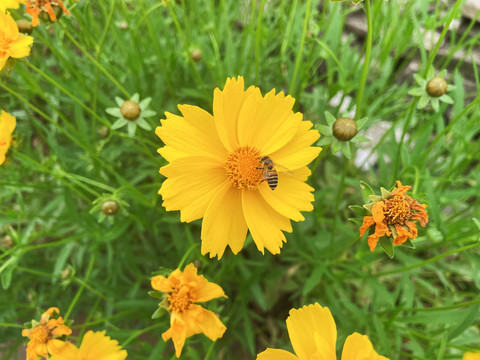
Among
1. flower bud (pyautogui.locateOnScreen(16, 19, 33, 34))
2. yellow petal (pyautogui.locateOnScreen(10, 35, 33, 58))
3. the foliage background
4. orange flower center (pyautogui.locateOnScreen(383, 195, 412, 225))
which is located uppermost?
yellow petal (pyautogui.locateOnScreen(10, 35, 33, 58))

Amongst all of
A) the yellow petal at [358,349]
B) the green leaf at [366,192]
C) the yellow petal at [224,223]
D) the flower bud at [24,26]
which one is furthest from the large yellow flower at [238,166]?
the flower bud at [24,26]

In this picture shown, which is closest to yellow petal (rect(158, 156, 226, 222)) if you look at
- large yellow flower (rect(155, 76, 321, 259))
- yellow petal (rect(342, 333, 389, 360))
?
large yellow flower (rect(155, 76, 321, 259))

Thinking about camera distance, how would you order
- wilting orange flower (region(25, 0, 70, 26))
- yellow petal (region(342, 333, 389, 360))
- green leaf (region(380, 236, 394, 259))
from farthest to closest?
wilting orange flower (region(25, 0, 70, 26)) → green leaf (region(380, 236, 394, 259)) → yellow petal (region(342, 333, 389, 360))

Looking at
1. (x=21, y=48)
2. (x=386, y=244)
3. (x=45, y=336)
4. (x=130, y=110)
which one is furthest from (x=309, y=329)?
(x=21, y=48)

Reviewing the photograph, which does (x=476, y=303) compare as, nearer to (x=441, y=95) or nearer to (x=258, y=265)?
(x=441, y=95)

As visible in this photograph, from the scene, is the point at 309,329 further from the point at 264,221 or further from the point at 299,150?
the point at 299,150

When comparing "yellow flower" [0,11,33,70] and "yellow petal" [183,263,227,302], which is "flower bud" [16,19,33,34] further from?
"yellow petal" [183,263,227,302]
